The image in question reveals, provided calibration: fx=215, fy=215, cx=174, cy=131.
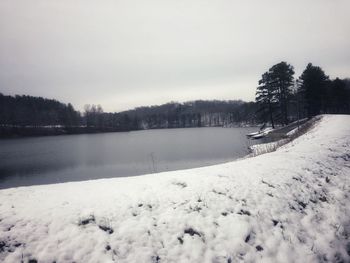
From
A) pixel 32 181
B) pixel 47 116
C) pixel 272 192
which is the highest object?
pixel 47 116

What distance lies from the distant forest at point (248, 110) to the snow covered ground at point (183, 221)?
128 ft

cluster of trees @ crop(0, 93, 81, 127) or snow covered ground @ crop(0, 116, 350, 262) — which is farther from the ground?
cluster of trees @ crop(0, 93, 81, 127)

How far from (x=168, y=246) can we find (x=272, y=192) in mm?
3813

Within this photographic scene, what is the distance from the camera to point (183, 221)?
205 inches

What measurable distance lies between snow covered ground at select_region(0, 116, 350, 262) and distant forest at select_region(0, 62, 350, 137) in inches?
1534

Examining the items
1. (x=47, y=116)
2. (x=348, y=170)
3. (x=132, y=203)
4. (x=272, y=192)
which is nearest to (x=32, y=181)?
(x=132, y=203)

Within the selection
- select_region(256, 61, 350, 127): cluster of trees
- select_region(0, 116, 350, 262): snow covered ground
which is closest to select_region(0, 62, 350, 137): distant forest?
select_region(256, 61, 350, 127): cluster of trees

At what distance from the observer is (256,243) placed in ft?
15.8

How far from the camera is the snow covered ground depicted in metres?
4.39

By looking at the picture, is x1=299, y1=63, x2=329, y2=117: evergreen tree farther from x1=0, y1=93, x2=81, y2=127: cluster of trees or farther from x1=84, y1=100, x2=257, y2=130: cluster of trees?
x1=0, y1=93, x2=81, y2=127: cluster of trees

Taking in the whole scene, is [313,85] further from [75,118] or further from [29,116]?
[29,116]

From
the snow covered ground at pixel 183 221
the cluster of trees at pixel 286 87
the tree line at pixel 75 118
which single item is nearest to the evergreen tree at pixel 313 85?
the cluster of trees at pixel 286 87

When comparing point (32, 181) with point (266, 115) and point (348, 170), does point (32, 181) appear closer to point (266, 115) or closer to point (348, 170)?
point (348, 170)

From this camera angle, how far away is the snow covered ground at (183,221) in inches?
173
